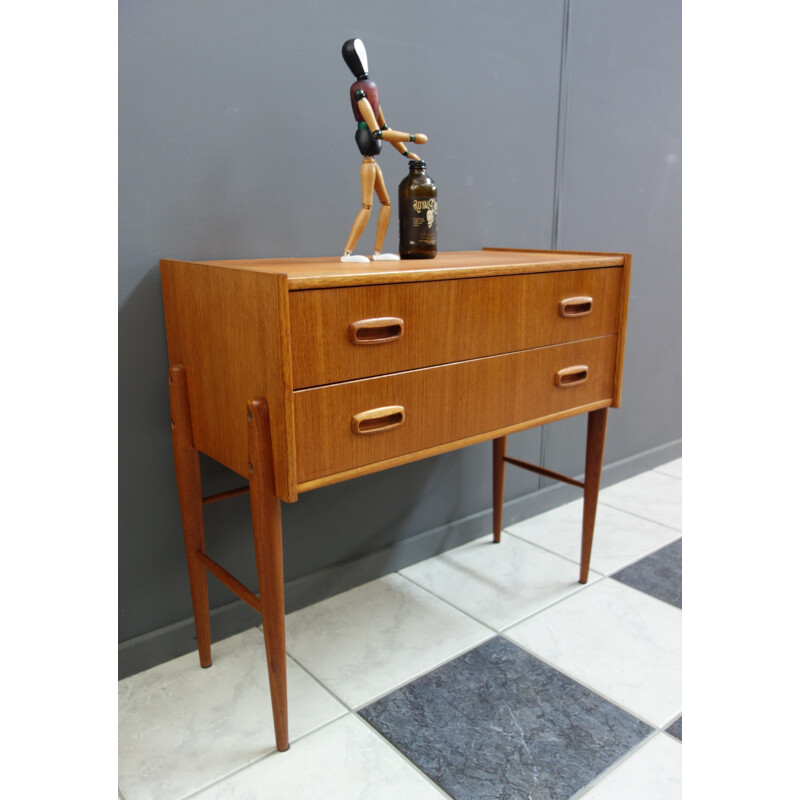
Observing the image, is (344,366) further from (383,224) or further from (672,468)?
(672,468)

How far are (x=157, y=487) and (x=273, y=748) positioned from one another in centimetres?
61

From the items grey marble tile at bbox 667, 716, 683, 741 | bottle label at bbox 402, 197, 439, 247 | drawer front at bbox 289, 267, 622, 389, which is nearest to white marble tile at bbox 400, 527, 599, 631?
grey marble tile at bbox 667, 716, 683, 741

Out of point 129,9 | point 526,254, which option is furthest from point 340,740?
point 129,9

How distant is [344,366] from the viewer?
4.06 ft

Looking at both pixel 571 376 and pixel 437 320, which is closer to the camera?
pixel 437 320

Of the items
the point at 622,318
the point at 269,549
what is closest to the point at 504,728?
the point at 269,549

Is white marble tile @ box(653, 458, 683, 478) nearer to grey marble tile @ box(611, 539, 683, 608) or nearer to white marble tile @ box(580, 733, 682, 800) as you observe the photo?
grey marble tile @ box(611, 539, 683, 608)

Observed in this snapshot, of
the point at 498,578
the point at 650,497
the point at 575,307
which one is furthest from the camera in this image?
the point at 650,497

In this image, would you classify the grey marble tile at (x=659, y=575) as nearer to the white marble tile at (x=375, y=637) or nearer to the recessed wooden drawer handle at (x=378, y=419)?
the white marble tile at (x=375, y=637)

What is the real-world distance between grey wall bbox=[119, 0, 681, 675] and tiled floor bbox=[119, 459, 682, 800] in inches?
6.1

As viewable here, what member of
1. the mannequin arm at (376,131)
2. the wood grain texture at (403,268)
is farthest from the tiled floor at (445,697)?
the mannequin arm at (376,131)

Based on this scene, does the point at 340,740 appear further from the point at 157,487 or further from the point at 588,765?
the point at 157,487

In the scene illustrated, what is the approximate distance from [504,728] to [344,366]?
820mm

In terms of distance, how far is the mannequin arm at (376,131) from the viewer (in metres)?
1.43
